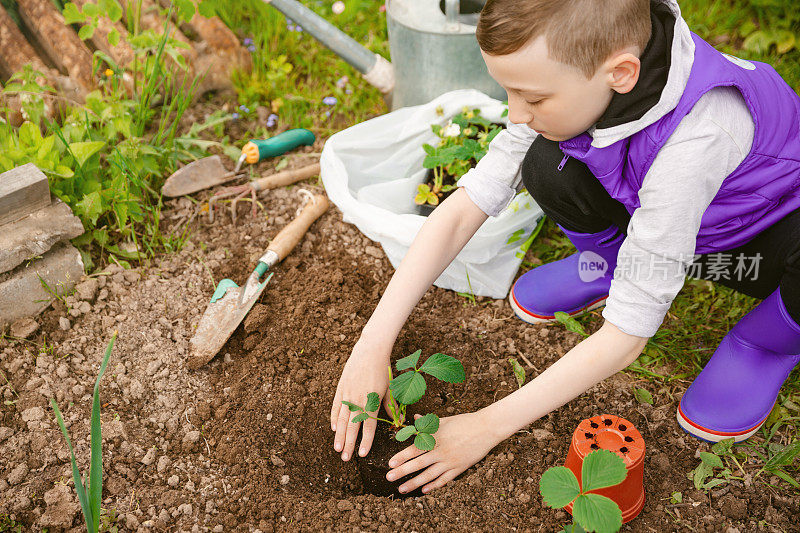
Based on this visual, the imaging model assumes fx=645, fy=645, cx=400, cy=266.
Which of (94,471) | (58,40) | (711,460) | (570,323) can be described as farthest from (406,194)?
(58,40)

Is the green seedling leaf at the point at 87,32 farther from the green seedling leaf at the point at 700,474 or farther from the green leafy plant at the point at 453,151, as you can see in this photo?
the green seedling leaf at the point at 700,474

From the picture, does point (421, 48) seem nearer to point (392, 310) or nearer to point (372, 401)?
point (392, 310)

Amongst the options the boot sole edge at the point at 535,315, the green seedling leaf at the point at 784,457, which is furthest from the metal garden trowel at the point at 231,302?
the green seedling leaf at the point at 784,457

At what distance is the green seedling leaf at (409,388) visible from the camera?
1.30 metres

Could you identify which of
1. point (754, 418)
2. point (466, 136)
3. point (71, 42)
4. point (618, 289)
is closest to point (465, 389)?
point (618, 289)

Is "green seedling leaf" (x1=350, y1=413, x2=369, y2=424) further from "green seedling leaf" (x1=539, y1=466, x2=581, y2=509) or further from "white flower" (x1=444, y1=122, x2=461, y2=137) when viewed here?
"white flower" (x1=444, y1=122, x2=461, y2=137)

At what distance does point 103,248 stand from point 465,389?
115 cm

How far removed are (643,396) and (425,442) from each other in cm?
63

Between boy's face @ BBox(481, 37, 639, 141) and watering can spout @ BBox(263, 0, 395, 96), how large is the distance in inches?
45.0

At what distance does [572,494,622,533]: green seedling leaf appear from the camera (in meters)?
1.04

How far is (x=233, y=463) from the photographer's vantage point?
145 centimetres

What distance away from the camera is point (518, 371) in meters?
1.64

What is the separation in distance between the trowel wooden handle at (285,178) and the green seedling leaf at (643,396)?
122 cm

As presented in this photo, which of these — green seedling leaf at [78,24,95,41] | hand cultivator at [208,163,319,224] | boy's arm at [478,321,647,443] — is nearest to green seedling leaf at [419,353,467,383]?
boy's arm at [478,321,647,443]
